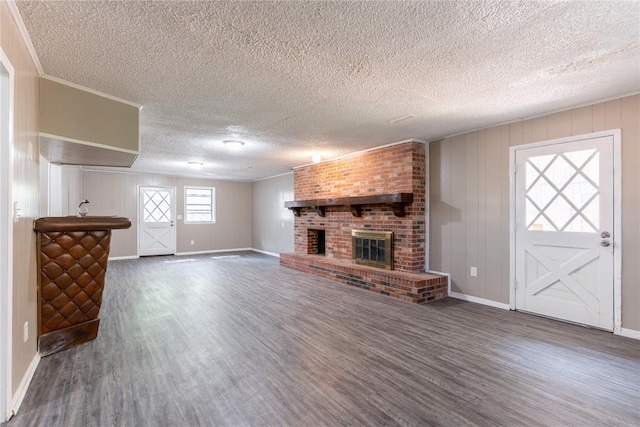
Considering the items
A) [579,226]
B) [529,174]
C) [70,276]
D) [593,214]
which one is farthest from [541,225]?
[70,276]

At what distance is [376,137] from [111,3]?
11.1ft

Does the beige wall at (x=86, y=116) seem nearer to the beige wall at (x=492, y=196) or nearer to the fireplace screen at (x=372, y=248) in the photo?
the fireplace screen at (x=372, y=248)

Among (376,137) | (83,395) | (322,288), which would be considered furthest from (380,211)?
(83,395)

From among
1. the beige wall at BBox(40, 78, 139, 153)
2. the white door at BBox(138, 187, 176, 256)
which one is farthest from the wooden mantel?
the white door at BBox(138, 187, 176, 256)

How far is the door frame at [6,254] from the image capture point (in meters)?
1.62

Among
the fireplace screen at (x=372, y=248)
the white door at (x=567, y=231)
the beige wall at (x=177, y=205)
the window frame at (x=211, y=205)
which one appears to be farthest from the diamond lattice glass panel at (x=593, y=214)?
the window frame at (x=211, y=205)

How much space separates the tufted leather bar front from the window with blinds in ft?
20.2

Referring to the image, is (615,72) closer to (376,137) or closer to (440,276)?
(376,137)

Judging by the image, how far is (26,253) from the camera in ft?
6.78

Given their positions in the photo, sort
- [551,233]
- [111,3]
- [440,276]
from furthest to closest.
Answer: [440,276]
[551,233]
[111,3]

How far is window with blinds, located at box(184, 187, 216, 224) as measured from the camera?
8695 mm

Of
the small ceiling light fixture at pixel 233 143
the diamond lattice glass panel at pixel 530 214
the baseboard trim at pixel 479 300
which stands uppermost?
the small ceiling light fixture at pixel 233 143

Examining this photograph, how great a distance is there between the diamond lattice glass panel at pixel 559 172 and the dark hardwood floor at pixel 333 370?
1537 millimetres

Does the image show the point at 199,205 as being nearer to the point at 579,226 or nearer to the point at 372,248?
the point at 372,248
